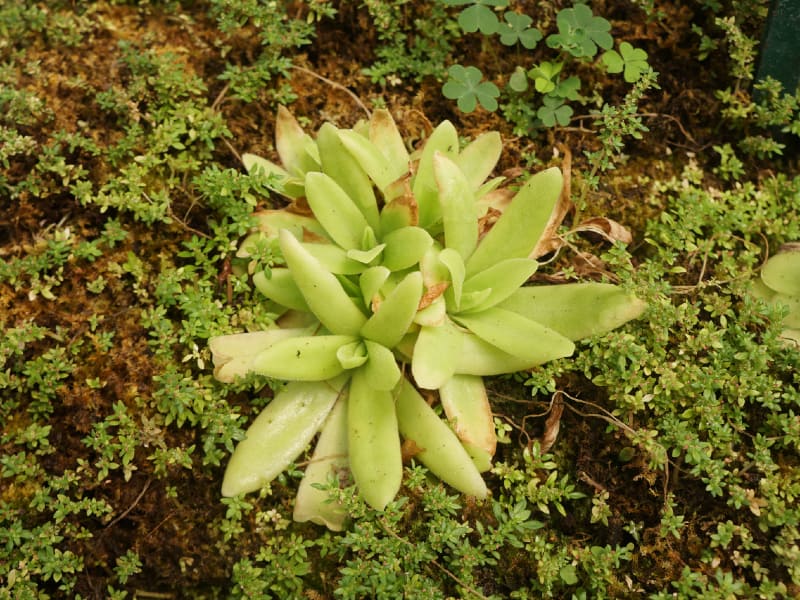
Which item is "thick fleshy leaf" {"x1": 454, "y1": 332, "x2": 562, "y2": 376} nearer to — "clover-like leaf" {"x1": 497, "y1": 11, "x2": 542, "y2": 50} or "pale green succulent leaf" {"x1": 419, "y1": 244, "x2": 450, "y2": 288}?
"pale green succulent leaf" {"x1": 419, "y1": 244, "x2": 450, "y2": 288}

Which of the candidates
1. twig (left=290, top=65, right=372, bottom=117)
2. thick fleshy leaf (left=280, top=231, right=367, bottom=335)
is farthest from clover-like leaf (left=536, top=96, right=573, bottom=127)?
thick fleshy leaf (left=280, top=231, right=367, bottom=335)

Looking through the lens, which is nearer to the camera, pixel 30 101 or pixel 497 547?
pixel 497 547

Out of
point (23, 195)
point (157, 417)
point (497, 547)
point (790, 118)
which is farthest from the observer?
point (790, 118)

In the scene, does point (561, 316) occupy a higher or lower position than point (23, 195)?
lower

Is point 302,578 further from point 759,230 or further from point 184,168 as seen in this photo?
point 759,230

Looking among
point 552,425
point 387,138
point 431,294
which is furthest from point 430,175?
point 552,425

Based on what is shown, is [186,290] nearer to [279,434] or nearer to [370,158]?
[279,434]

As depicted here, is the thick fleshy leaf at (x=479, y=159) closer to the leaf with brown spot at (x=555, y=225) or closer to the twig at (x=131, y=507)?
the leaf with brown spot at (x=555, y=225)

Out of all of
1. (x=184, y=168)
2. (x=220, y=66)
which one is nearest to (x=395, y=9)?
(x=220, y=66)
